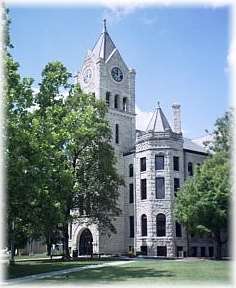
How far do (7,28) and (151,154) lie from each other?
27.6 metres

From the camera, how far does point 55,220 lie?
85.4 feet

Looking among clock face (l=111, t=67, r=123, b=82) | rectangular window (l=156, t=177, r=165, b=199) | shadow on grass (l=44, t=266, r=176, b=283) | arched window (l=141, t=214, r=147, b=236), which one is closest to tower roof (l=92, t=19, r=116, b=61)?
clock face (l=111, t=67, r=123, b=82)

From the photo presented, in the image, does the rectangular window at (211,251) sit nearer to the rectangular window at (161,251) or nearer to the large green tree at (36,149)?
the rectangular window at (161,251)

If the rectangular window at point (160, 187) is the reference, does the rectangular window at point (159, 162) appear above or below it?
above

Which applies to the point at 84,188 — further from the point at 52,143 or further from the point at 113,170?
the point at 52,143

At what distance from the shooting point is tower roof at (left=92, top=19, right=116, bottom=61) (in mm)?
58219

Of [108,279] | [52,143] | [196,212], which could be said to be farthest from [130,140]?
[108,279]

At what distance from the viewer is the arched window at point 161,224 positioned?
48.3 meters

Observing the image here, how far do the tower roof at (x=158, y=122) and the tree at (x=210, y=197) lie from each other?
934 centimetres

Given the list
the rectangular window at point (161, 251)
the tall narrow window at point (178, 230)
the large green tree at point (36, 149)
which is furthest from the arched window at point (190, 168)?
the large green tree at point (36, 149)

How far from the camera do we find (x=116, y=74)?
58344mm

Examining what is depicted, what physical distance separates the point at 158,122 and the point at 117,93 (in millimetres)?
8335

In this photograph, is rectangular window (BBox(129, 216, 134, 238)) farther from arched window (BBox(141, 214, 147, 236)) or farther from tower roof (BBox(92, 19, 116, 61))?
tower roof (BBox(92, 19, 116, 61))

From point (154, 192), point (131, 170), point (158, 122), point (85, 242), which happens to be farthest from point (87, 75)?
point (85, 242)
